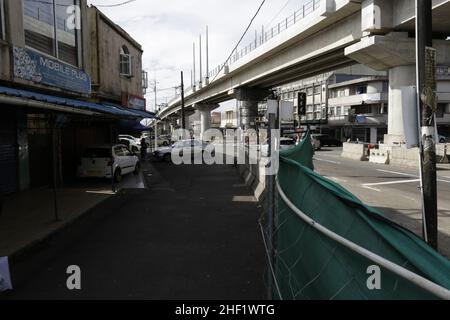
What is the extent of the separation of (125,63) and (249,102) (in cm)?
3034

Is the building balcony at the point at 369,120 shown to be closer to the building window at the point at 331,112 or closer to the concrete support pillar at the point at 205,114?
the building window at the point at 331,112

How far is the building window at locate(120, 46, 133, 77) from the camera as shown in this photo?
22.4 metres

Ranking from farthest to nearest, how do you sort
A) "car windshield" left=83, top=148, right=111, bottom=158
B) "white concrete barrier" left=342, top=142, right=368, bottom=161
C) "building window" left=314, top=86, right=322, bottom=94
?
"building window" left=314, top=86, right=322, bottom=94 < "white concrete barrier" left=342, top=142, right=368, bottom=161 < "car windshield" left=83, top=148, right=111, bottom=158

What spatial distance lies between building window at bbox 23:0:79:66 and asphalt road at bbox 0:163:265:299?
5.80 m

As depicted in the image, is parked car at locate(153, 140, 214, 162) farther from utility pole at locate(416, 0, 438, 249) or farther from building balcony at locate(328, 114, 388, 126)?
building balcony at locate(328, 114, 388, 126)

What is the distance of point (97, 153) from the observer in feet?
51.1

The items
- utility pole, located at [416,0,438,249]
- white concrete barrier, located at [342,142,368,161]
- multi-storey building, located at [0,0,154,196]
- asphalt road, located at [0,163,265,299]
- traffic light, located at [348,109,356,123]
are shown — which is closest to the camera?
asphalt road, located at [0,163,265,299]

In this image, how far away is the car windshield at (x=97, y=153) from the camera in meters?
15.5

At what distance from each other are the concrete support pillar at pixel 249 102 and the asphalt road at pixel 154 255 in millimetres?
40415

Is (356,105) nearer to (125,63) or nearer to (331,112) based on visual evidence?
(331,112)

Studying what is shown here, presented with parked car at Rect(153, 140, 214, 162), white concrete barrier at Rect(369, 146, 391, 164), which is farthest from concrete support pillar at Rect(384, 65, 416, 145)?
parked car at Rect(153, 140, 214, 162)

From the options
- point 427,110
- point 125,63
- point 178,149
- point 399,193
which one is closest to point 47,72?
point 427,110
